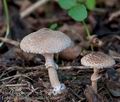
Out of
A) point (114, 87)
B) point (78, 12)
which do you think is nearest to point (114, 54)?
point (114, 87)

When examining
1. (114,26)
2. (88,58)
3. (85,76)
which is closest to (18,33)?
(114,26)

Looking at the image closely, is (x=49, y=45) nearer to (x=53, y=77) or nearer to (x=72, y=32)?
(x=53, y=77)

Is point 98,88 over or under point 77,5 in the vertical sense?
under

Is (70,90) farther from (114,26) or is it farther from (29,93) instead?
(114,26)

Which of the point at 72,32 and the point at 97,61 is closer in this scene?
the point at 97,61

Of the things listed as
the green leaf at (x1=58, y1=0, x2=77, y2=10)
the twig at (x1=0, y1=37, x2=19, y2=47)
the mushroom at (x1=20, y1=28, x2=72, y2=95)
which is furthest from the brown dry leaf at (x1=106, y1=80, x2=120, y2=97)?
the twig at (x1=0, y1=37, x2=19, y2=47)

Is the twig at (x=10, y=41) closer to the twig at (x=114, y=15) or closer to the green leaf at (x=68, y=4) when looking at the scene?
the green leaf at (x=68, y=4)

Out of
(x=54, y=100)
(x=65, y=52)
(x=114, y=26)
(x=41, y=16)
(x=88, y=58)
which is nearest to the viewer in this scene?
(x=88, y=58)
